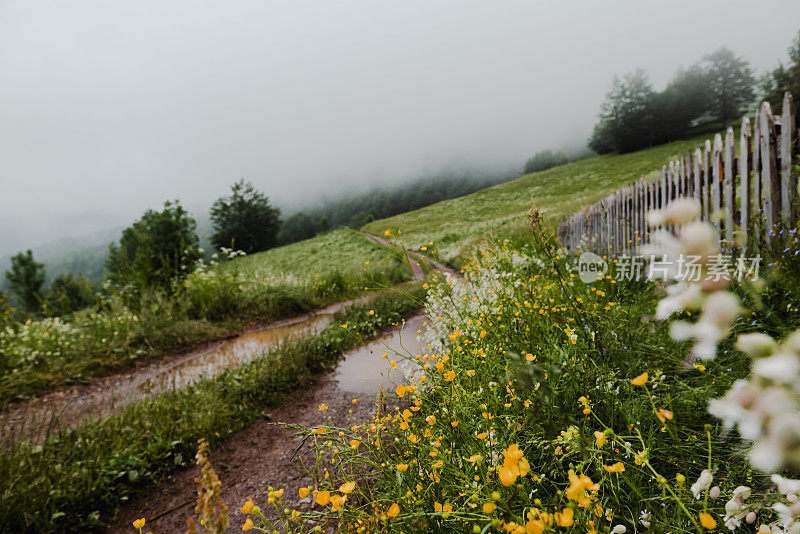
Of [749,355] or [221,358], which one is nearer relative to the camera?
[749,355]

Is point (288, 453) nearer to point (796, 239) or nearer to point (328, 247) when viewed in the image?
point (796, 239)

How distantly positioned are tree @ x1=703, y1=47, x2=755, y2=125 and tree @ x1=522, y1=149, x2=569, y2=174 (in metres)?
22.3

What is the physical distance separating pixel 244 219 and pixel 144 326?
47193 millimetres

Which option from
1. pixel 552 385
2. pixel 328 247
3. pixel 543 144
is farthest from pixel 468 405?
pixel 543 144

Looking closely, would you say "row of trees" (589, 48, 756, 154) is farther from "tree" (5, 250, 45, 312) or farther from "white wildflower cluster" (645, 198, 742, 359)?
"tree" (5, 250, 45, 312)

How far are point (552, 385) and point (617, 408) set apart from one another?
37 centimetres

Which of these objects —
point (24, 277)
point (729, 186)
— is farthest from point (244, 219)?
point (729, 186)

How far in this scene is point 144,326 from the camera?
23.5ft

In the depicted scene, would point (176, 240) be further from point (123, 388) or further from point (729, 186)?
point (729, 186)

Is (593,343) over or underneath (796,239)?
underneath

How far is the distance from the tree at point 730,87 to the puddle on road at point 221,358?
61011 mm

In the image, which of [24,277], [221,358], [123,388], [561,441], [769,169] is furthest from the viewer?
[24,277]

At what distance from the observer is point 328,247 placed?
23359 millimetres

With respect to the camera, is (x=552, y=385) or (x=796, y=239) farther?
(x=796, y=239)
